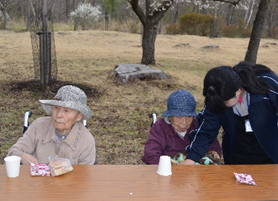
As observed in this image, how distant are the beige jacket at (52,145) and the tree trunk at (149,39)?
7347 mm

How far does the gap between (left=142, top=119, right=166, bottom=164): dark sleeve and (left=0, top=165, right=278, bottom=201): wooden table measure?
0.51 metres

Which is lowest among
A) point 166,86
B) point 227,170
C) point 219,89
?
point 166,86

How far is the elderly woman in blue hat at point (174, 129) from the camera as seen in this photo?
277cm

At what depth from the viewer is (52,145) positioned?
249 centimetres

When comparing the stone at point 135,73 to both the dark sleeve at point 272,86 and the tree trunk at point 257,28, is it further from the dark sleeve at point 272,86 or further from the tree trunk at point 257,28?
the dark sleeve at point 272,86

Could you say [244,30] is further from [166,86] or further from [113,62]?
[166,86]

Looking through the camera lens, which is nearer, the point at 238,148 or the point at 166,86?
the point at 238,148

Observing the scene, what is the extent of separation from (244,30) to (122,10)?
12487mm

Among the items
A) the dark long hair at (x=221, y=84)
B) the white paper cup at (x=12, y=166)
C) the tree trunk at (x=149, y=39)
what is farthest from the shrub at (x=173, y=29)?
the white paper cup at (x=12, y=166)

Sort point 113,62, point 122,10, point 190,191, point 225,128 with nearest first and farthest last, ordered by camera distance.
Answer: point 190,191, point 225,128, point 113,62, point 122,10

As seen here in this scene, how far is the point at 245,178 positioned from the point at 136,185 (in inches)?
25.8

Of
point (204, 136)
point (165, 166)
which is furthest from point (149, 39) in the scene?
point (165, 166)

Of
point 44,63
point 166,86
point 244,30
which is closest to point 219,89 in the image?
point 44,63

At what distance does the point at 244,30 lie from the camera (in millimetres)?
23969
